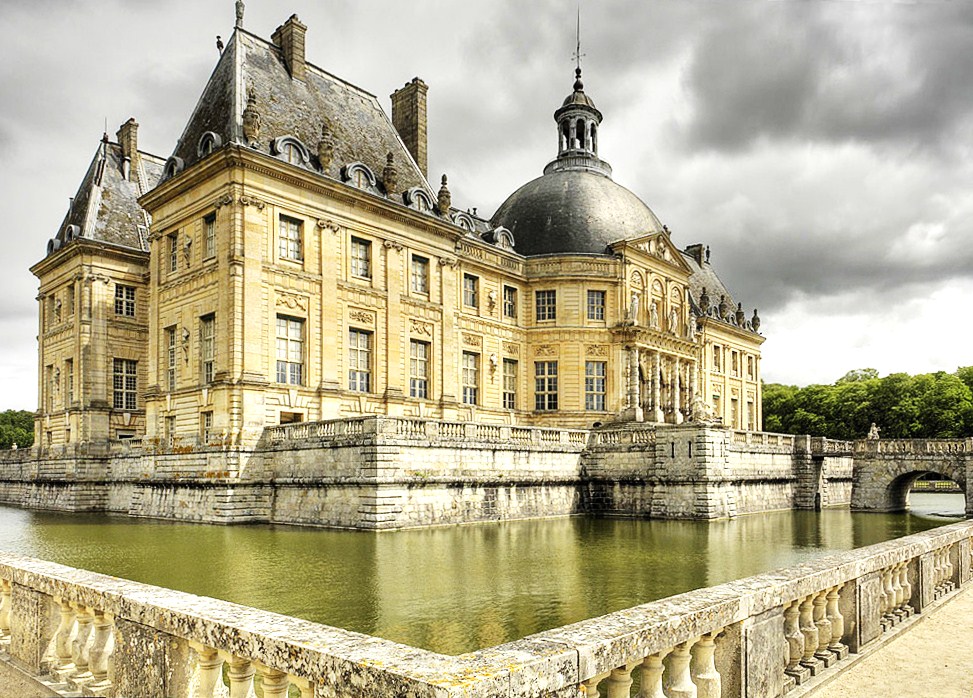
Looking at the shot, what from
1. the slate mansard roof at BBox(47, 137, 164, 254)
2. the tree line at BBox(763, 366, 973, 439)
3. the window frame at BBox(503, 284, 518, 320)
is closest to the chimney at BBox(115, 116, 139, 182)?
the slate mansard roof at BBox(47, 137, 164, 254)

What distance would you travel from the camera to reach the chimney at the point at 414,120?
40219 mm

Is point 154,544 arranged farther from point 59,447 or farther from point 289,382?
point 59,447

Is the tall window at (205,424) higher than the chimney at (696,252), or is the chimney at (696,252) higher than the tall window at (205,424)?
the chimney at (696,252)

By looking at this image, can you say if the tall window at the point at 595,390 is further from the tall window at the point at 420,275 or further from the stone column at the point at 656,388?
the tall window at the point at 420,275

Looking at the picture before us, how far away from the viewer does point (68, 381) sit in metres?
39.6

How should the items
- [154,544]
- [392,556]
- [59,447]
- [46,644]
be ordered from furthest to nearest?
[59,447], [154,544], [392,556], [46,644]

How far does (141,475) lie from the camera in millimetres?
31578

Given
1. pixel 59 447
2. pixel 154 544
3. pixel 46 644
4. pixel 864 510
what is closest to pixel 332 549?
pixel 154 544

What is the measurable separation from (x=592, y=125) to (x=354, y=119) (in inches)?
732

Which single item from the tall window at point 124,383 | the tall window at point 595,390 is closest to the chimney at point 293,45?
the tall window at point 124,383

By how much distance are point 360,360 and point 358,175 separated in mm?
7336

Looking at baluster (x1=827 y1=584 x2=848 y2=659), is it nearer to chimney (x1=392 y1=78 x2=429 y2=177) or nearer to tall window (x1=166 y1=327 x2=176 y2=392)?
tall window (x1=166 y1=327 x2=176 y2=392)

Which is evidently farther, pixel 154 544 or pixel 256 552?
pixel 154 544

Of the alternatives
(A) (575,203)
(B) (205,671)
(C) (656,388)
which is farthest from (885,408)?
(B) (205,671)
